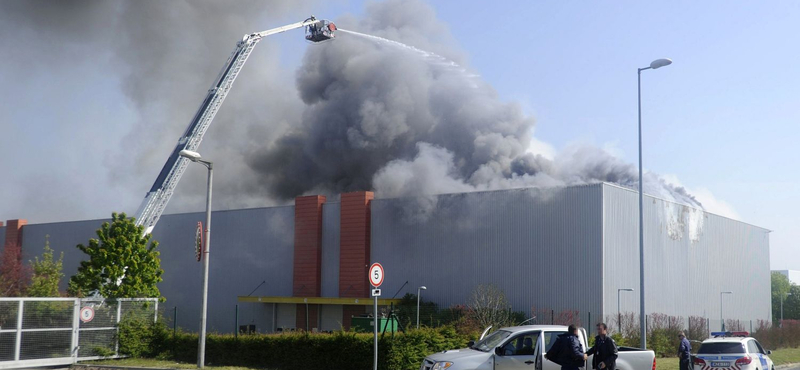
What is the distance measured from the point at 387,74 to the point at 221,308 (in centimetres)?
2174

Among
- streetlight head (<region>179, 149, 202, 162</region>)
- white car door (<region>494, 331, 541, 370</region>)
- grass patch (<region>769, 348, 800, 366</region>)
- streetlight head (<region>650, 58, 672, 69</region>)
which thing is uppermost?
streetlight head (<region>650, 58, 672, 69</region>)

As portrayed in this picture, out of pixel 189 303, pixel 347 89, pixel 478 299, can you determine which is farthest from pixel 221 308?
pixel 347 89

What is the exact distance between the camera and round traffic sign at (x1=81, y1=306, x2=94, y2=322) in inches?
937

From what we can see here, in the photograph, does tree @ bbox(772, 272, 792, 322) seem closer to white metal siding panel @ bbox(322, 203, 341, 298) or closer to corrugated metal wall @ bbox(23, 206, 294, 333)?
white metal siding panel @ bbox(322, 203, 341, 298)

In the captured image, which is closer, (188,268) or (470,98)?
(188,268)

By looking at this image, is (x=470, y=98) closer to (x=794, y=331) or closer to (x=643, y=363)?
(x=794, y=331)

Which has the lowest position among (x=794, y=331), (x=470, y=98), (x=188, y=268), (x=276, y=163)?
(x=794, y=331)

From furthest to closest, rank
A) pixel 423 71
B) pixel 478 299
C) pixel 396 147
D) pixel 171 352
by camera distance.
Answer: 1. pixel 423 71
2. pixel 396 147
3. pixel 478 299
4. pixel 171 352

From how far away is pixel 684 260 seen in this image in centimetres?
3928

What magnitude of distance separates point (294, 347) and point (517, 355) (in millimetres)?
9175

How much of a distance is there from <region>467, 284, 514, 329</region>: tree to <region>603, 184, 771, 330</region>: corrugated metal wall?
14.1 feet

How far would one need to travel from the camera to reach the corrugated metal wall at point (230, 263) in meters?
41.4

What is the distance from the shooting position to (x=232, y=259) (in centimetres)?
4322

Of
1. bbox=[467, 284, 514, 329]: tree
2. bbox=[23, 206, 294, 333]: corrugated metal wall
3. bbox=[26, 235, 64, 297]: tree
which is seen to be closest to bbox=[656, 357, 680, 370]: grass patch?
bbox=[467, 284, 514, 329]: tree
